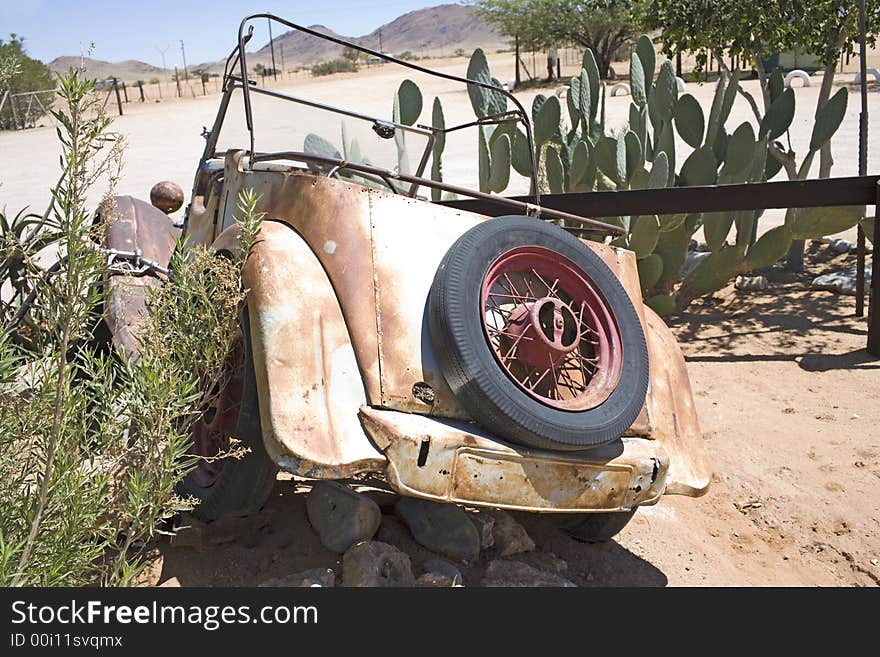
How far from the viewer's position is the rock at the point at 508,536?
3244mm

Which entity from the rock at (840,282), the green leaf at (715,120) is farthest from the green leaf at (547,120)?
the rock at (840,282)

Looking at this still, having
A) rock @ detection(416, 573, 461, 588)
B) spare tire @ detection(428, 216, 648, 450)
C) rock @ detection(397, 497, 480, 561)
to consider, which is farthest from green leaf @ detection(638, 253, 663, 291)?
rock @ detection(416, 573, 461, 588)

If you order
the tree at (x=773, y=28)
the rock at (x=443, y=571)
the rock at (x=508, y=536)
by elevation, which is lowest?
the rock at (x=508, y=536)

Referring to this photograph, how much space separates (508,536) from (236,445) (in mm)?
1106

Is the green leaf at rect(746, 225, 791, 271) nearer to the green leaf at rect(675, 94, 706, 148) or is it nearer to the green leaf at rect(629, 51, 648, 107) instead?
the green leaf at rect(675, 94, 706, 148)

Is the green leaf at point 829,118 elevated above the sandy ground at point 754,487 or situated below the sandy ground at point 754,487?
above

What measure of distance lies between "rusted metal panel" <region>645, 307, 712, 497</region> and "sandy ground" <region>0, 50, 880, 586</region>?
45 centimetres

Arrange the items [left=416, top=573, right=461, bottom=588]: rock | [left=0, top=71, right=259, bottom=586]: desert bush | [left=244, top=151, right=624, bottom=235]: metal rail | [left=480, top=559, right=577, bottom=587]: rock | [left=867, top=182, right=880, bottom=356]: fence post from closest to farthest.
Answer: [left=0, top=71, right=259, bottom=586]: desert bush, [left=416, top=573, right=461, bottom=588]: rock, [left=480, top=559, right=577, bottom=587]: rock, [left=244, top=151, right=624, bottom=235]: metal rail, [left=867, top=182, right=880, bottom=356]: fence post

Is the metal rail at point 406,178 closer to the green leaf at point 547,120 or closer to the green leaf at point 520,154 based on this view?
the green leaf at point 520,154

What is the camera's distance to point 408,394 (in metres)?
2.70

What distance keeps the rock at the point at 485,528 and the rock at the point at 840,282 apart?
5.12 meters

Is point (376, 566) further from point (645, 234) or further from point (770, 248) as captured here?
point (770, 248)

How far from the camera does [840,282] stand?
23.6ft

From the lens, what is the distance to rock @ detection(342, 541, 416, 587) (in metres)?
2.78
